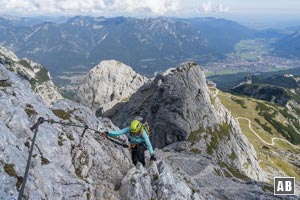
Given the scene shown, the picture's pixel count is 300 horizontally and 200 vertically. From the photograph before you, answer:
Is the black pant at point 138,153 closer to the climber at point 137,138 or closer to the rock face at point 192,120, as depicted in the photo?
the climber at point 137,138

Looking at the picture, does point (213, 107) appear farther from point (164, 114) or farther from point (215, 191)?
point (215, 191)

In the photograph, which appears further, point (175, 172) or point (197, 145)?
point (197, 145)

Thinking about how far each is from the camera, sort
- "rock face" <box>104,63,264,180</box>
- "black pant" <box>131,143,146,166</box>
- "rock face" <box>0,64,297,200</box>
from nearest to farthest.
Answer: "rock face" <box>0,64,297,200</box> → "black pant" <box>131,143,146,166</box> → "rock face" <box>104,63,264,180</box>

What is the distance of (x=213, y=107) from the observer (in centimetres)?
11312

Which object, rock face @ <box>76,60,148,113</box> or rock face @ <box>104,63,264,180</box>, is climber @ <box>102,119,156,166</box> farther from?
rock face @ <box>76,60,148,113</box>

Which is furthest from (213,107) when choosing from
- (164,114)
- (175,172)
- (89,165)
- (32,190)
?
(32,190)

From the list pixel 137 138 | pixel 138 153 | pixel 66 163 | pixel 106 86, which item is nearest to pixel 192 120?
pixel 138 153

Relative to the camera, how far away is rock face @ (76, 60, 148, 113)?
175375mm

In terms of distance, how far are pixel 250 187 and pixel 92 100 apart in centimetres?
13146

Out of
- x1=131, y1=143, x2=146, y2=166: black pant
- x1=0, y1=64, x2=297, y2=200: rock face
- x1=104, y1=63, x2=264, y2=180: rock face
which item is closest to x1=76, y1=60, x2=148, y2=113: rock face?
x1=104, y1=63, x2=264, y2=180: rock face

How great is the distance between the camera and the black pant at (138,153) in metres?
33.6

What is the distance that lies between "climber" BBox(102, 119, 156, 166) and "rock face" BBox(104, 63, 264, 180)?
5942cm

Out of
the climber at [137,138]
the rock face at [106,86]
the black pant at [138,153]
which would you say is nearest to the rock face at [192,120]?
the rock face at [106,86]

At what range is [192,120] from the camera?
103 metres
